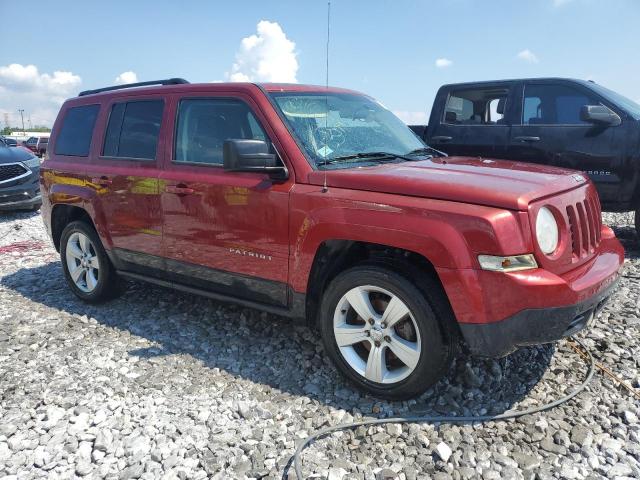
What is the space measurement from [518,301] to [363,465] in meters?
1.10

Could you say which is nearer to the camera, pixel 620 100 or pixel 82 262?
pixel 82 262

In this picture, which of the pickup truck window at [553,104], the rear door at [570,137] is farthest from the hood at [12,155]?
the pickup truck window at [553,104]

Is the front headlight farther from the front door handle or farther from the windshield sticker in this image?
the front door handle

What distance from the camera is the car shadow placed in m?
3.04

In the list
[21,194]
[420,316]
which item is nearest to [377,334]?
[420,316]

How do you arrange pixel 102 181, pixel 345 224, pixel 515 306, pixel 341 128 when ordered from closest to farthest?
pixel 515 306 → pixel 345 224 → pixel 341 128 → pixel 102 181

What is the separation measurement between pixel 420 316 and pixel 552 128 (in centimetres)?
442

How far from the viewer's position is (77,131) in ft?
15.7

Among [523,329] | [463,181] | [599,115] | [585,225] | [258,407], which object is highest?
[599,115]

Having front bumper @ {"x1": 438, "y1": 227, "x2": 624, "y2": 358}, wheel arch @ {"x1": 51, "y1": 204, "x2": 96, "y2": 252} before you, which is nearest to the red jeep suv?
front bumper @ {"x1": 438, "y1": 227, "x2": 624, "y2": 358}

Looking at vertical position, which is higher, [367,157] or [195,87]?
[195,87]

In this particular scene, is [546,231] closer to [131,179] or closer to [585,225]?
[585,225]

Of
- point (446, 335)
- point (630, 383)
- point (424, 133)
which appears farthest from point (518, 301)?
point (424, 133)

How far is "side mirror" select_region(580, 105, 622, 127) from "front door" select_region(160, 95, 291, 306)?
4.12 metres
